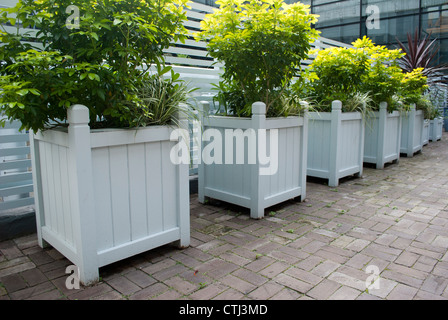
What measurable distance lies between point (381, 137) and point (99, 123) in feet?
14.5

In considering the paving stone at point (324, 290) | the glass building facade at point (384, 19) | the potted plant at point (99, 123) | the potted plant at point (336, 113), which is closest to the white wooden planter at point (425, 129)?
the potted plant at point (336, 113)

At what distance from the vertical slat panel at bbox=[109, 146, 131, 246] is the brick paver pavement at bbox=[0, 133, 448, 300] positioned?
0.79 feet

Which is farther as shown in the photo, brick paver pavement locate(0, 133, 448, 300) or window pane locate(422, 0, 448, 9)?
window pane locate(422, 0, 448, 9)

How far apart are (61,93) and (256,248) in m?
1.62

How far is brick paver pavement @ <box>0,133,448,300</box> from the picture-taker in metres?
2.00

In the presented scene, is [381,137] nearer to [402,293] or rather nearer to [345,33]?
[402,293]

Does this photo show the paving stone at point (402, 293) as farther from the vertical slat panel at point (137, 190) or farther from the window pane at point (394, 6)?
the window pane at point (394, 6)

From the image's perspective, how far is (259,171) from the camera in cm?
319

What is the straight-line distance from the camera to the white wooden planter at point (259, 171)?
3.20 meters

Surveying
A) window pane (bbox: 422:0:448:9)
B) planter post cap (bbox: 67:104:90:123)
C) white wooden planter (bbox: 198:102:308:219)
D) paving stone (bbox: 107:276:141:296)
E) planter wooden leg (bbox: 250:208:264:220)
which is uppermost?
window pane (bbox: 422:0:448:9)

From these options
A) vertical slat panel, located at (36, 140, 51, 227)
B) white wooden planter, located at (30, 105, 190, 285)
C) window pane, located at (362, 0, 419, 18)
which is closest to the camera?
white wooden planter, located at (30, 105, 190, 285)

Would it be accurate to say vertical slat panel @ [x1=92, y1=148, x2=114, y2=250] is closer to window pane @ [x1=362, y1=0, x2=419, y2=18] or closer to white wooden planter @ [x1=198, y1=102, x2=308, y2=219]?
white wooden planter @ [x1=198, y1=102, x2=308, y2=219]

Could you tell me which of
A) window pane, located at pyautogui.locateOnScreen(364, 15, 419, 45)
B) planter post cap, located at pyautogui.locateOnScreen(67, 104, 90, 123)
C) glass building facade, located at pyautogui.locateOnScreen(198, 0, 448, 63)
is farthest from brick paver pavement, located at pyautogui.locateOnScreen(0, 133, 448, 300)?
window pane, located at pyautogui.locateOnScreen(364, 15, 419, 45)
